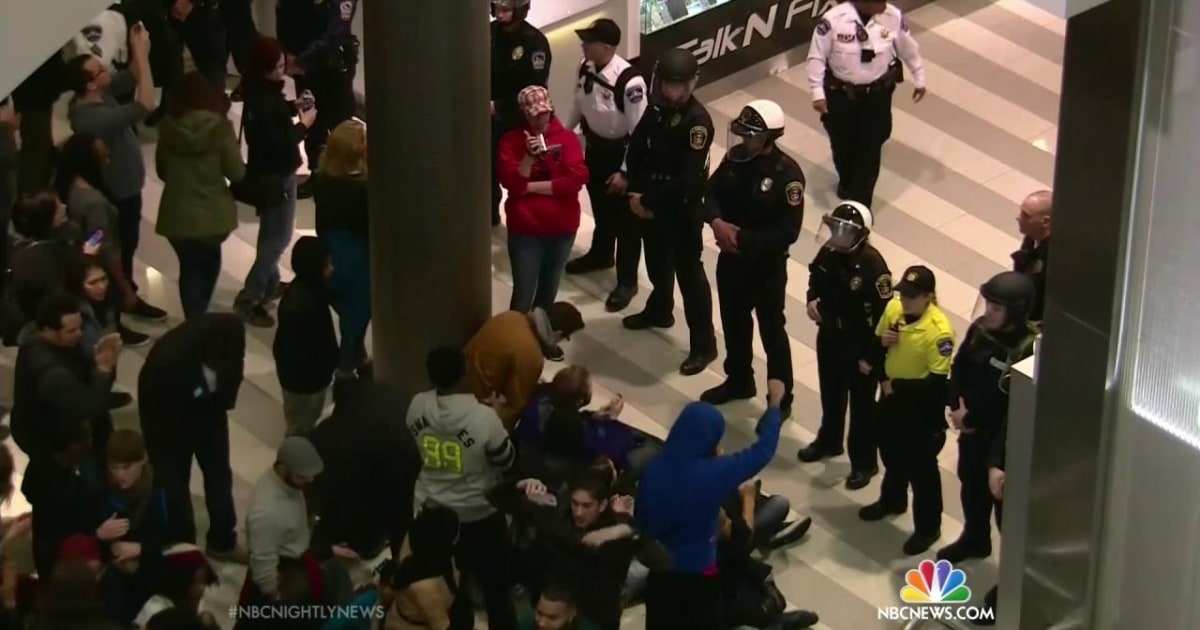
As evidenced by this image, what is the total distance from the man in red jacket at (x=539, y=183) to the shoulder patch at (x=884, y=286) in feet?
5.00

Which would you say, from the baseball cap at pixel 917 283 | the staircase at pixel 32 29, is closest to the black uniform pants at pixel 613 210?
the baseball cap at pixel 917 283

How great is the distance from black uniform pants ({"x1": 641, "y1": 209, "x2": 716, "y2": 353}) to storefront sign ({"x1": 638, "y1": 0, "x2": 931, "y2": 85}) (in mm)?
2321

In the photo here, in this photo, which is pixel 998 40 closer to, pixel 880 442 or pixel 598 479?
pixel 880 442

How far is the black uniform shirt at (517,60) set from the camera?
377 inches

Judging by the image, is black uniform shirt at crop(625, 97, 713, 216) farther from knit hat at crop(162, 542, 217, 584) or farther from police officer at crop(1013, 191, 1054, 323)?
knit hat at crop(162, 542, 217, 584)

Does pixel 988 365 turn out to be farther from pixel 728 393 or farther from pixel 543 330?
pixel 728 393

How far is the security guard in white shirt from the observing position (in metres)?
9.34

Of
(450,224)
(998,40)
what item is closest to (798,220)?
(450,224)

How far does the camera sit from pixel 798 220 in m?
8.41

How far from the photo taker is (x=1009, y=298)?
7.21 meters

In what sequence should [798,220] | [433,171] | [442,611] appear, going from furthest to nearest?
[798,220]
[433,171]
[442,611]

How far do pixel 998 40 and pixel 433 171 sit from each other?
5977mm

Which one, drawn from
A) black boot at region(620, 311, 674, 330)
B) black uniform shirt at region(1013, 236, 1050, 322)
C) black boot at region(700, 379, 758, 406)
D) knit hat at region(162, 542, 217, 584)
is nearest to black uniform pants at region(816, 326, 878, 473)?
black boot at region(700, 379, 758, 406)

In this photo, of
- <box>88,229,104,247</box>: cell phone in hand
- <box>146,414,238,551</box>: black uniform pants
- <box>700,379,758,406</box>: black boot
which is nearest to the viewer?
<box>146,414,238,551</box>: black uniform pants
